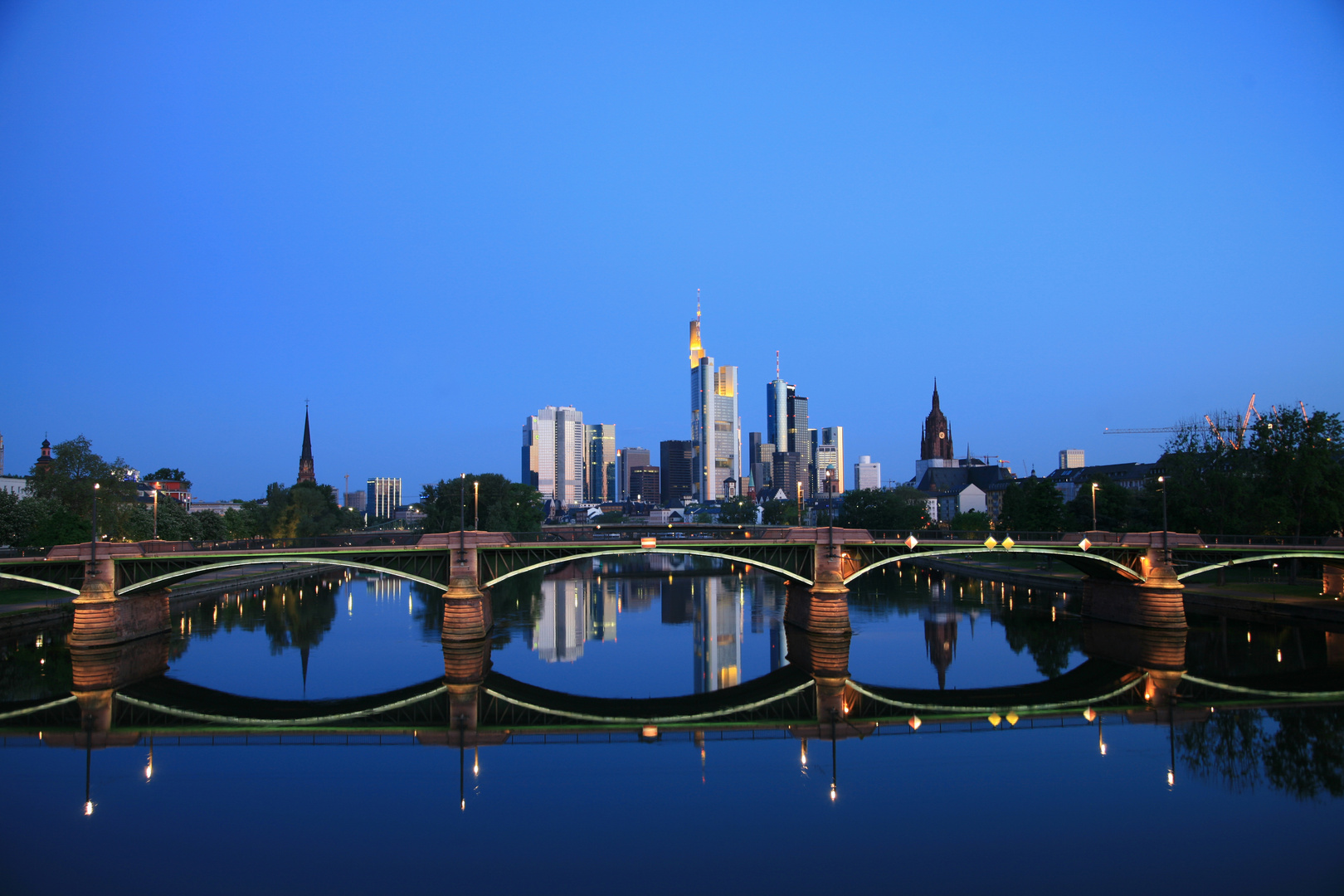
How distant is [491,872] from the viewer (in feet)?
69.2

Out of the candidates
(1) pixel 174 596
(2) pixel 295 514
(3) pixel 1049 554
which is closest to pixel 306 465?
(2) pixel 295 514

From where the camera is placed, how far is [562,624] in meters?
66.4

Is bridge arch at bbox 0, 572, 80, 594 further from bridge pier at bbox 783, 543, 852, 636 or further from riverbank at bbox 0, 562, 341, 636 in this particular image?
bridge pier at bbox 783, 543, 852, 636

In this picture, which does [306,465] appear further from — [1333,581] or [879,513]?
[1333,581]

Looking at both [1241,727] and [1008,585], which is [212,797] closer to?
[1241,727]

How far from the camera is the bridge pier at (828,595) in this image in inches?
2133

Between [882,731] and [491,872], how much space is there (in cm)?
1810

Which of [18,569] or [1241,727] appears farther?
[18,569]

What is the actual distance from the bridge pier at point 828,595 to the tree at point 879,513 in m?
72.5

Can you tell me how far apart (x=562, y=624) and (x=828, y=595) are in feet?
74.2

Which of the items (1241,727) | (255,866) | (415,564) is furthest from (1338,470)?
(255,866)

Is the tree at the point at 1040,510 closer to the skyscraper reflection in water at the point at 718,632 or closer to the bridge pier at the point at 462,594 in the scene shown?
the skyscraper reflection in water at the point at 718,632

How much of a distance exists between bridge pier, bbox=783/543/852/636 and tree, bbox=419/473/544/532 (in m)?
62.1

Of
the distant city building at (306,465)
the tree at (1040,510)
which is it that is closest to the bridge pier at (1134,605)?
the tree at (1040,510)
